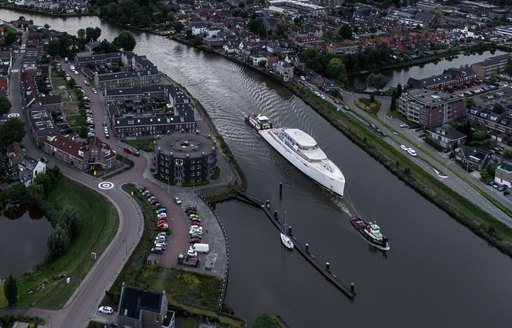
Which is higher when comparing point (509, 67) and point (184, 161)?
point (509, 67)

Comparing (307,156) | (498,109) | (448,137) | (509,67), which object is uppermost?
(509,67)

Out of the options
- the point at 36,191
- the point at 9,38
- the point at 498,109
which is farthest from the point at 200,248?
the point at 9,38

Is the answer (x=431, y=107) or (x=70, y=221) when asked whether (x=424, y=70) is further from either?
(x=70, y=221)

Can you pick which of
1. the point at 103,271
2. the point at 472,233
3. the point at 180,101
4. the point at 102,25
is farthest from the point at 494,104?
the point at 102,25

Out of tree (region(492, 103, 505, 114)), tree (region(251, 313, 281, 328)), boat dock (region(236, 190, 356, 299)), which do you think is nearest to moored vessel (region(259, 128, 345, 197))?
boat dock (region(236, 190, 356, 299))

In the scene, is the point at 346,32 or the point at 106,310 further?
the point at 346,32

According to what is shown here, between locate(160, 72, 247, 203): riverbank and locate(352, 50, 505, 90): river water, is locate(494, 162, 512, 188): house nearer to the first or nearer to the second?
locate(160, 72, 247, 203): riverbank
